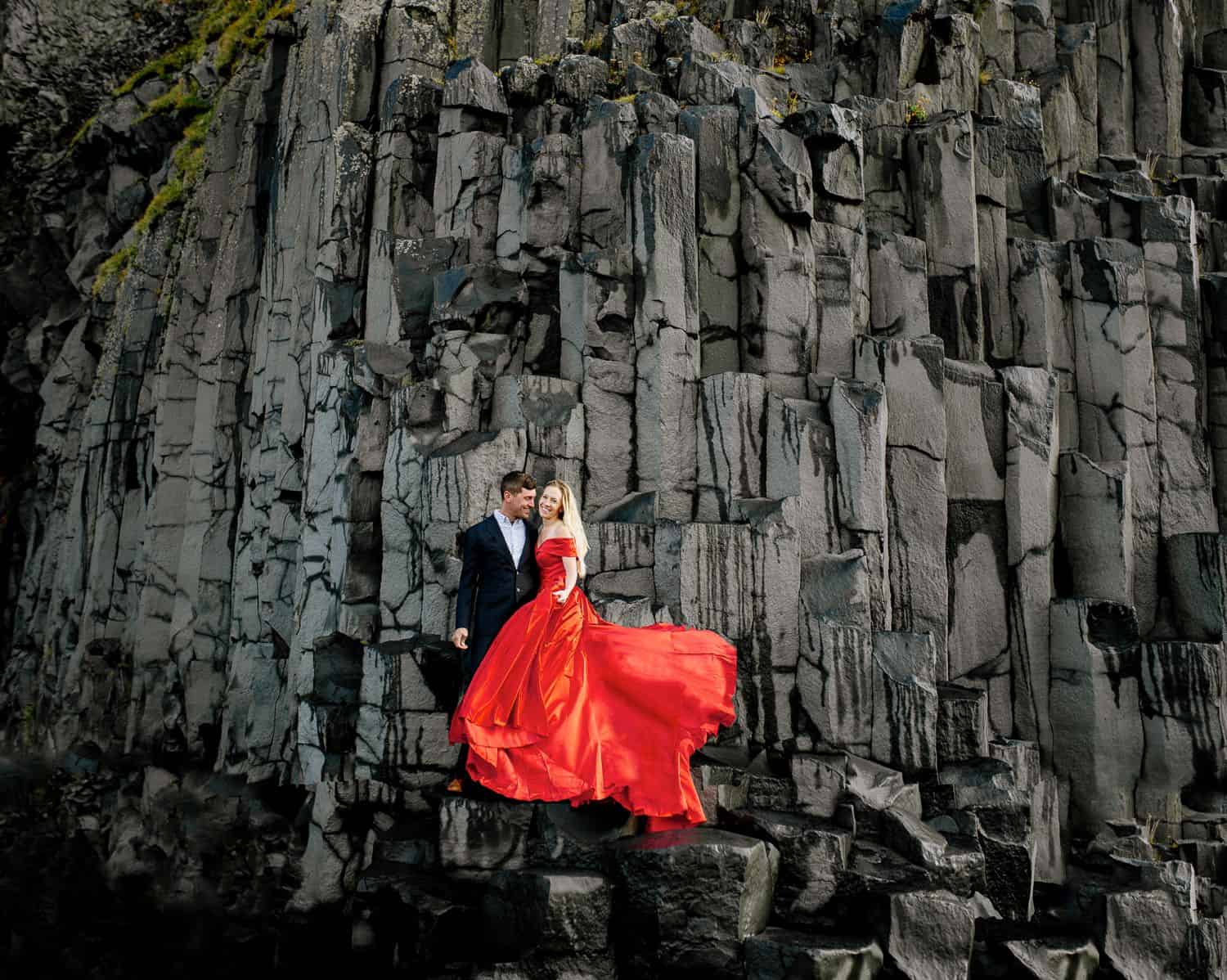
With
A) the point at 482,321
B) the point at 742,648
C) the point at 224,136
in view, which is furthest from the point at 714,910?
the point at 224,136

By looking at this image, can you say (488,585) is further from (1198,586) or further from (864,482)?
(1198,586)

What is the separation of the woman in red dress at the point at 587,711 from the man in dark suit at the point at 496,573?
0.20 m

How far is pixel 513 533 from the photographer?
26.2 ft

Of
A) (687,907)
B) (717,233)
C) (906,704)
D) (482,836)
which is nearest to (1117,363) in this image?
(717,233)

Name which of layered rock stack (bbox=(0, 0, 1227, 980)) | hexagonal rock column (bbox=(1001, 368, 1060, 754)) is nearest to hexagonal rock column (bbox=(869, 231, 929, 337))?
layered rock stack (bbox=(0, 0, 1227, 980))

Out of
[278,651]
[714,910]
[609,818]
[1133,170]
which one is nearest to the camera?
[714,910]

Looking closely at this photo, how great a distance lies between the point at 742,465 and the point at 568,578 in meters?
3.00

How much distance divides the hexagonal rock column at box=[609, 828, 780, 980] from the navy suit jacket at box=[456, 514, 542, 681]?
1.91 metres

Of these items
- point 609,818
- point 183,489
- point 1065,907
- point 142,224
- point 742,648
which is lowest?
point 1065,907

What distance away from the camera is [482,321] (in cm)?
1098

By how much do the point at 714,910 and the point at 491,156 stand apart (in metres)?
8.57

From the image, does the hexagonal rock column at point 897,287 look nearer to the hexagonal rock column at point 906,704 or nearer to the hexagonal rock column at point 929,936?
the hexagonal rock column at point 906,704

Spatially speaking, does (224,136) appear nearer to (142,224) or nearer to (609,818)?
(142,224)

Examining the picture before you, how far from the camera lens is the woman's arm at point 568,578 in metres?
7.68
